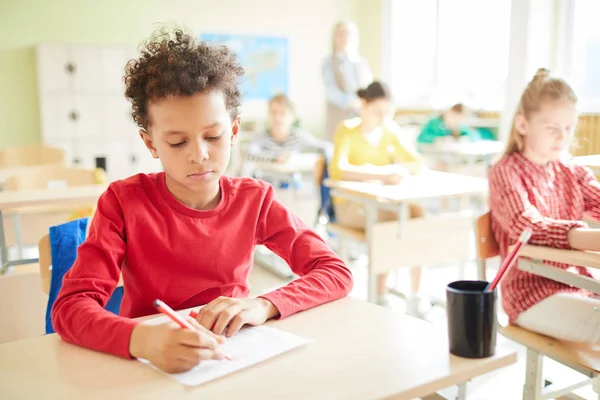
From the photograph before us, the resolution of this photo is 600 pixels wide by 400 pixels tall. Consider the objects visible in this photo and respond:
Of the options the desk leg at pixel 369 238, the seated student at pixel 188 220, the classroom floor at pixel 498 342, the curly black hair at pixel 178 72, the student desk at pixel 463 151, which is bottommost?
the classroom floor at pixel 498 342

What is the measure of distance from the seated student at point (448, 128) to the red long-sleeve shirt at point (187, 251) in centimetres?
424

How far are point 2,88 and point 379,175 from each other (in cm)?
442

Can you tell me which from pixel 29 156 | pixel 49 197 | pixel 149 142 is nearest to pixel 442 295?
pixel 49 197

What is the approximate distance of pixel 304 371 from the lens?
0.83 meters

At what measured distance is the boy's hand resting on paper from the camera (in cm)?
82

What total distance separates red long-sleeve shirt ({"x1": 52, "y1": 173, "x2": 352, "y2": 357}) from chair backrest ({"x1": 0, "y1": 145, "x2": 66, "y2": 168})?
323 cm

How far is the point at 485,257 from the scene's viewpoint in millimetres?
1813

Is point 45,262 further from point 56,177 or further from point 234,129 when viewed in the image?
point 56,177

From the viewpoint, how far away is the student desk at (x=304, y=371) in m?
0.77

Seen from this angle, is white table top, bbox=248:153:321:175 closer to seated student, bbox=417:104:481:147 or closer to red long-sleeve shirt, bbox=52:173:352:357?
seated student, bbox=417:104:481:147

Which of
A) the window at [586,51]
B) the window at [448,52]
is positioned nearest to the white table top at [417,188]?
the window at [586,51]

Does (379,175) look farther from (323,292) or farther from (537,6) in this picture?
(537,6)

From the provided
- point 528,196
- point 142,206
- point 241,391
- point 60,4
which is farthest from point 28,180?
point 60,4

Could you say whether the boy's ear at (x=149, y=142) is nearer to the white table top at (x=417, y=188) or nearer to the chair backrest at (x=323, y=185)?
the white table top at (x=417, y=188)
